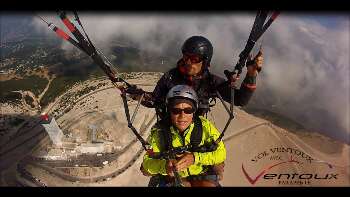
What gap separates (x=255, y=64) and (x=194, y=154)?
192 cm

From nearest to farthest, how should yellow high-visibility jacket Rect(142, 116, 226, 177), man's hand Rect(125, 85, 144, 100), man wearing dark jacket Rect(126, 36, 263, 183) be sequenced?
1. yellow high-visibility jacket Rect(142, 116, 226, 177)
2. man's hand Rect(125, 85, 144, 100)
3. man wearing dark jacket Rect(126, 36, 263, 183)

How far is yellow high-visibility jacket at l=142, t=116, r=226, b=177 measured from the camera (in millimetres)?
5160

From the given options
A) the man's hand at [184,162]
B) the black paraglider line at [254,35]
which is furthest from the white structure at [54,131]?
the man's hand at [184,162]

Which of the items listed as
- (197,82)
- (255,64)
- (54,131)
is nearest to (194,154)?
(255,64)

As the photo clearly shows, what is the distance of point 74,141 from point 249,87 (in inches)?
1492

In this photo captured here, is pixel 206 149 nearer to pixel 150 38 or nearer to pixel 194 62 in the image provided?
pixel 194 62

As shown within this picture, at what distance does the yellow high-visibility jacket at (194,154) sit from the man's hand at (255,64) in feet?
4.25

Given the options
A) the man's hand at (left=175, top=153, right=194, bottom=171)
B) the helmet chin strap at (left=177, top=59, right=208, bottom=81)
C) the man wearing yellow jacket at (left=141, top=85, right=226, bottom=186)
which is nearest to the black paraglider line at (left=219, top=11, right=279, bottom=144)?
the man wearing yellow jacket at (left=141, top=85, right=226, bottom=186)

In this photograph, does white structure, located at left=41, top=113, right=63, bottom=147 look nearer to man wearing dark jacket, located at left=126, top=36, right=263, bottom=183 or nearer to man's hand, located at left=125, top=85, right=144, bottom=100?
man wearing dark jacket, located at left=126, top=36, right=263, bottom=183

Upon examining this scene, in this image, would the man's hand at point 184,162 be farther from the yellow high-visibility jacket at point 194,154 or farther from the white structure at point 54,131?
the white structure at point 54,131

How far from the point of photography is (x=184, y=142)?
17.5ft

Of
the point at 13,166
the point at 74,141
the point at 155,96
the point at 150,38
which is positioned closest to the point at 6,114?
the point at 13,166

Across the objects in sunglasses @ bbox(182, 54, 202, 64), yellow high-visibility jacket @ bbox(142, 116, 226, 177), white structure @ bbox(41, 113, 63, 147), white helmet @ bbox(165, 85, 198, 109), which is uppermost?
sunglasses @ bbox(182, 54, 202, 64)

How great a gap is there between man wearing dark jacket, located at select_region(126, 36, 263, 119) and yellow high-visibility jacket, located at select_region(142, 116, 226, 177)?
5.10 feet
